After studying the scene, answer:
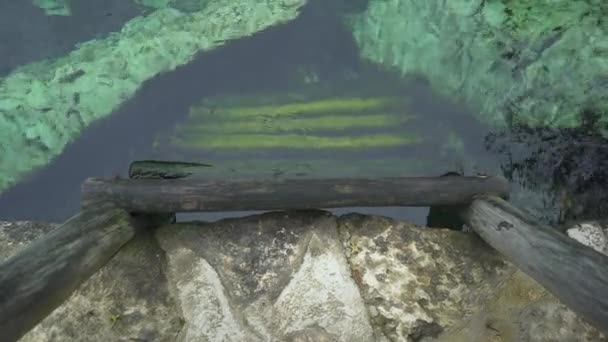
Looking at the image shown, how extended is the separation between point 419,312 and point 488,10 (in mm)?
2671

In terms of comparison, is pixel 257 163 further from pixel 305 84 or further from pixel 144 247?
pixel 144 247

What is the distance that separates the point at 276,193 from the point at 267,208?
11cm

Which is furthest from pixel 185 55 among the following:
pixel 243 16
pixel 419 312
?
pixel 419 312

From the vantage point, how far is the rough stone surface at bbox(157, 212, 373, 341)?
2.77 m

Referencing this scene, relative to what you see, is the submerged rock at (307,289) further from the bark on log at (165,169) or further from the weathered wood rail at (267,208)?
the bark on log at (165,169)

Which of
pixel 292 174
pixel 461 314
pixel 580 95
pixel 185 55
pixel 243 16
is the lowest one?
pixel 461 314

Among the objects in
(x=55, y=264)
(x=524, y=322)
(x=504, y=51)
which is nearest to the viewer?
(x=55, y=264)

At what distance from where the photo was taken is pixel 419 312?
2.83 meters

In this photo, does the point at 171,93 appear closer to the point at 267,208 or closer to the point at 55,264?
the point at 267,208

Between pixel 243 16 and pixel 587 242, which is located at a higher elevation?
pixel 243 16

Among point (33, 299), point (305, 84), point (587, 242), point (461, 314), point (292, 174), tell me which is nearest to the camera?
point (33, 299)

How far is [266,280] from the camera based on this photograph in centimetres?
289

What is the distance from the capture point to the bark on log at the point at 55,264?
1896 mm

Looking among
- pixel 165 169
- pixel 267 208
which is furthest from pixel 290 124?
pixel 267 208
